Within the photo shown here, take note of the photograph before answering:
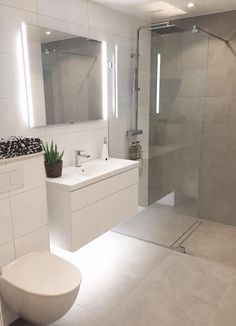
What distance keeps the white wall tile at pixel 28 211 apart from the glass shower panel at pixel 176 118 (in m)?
1.73

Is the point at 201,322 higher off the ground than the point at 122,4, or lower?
lower

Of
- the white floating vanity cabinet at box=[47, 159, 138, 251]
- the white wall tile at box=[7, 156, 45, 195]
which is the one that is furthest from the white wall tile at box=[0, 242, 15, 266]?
the white floating vanity cabinet at box=[47, 159, 138, 251]

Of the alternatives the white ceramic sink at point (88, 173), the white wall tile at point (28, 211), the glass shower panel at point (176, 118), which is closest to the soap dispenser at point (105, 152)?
the white ceramic sink at point (88, 173)

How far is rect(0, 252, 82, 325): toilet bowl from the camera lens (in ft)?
5.26

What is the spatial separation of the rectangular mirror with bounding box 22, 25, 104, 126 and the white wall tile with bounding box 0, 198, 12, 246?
2.54ft

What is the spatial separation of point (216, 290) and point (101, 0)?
2.63 meters

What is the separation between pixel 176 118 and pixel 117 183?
1231mm

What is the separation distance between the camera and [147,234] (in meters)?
3.15

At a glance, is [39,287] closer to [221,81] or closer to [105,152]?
[105,152]

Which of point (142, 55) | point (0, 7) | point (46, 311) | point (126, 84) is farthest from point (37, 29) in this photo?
point (46, 311)

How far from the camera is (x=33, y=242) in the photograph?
1975mm

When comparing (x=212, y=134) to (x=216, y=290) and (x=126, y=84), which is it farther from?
(x=216, y=290)

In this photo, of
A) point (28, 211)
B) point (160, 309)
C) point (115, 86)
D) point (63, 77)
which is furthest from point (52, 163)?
point (160, 309)

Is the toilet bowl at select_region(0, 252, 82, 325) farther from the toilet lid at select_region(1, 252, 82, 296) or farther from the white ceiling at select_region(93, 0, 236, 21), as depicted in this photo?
the white ceiling at select_region(93, 0, 236, 21)
